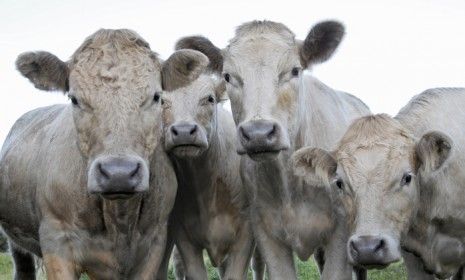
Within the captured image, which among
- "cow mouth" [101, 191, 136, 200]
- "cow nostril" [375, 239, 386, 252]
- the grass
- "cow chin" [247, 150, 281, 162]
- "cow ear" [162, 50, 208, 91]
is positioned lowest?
the grass

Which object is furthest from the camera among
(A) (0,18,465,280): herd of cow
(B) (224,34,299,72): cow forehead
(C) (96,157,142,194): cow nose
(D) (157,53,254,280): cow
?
(D) (157,53,254,280): cow

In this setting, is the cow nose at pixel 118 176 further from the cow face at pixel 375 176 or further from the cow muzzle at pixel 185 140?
the cow muzzle at pixel 185 140

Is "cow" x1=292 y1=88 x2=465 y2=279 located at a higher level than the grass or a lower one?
higher

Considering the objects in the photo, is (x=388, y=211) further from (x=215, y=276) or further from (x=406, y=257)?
(x=215, y=276)

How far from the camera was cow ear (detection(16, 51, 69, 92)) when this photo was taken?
7398 millimetres

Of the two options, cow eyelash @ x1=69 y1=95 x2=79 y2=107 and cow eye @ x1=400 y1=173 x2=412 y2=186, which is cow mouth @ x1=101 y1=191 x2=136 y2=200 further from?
cow eye @ x1=400 y1=173 x2=412 y2=186

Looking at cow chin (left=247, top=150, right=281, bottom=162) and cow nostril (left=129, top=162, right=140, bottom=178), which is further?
cow chin (left=247, top=150, right=281, bottom=162)

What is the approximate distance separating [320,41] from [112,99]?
245 centimetres

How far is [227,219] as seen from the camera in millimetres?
9258

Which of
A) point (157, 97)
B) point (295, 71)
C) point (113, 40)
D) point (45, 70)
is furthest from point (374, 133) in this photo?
point (45, 70)

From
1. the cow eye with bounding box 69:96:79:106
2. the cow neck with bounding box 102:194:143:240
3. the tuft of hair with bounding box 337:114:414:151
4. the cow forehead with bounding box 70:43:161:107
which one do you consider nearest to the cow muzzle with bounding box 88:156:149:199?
the cow forehead with bounding box 70:43:161:107

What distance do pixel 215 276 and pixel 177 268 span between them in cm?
101

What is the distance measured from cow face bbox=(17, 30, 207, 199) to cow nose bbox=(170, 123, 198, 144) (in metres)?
0.95

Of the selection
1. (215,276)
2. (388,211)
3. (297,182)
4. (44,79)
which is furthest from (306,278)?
(44,79)
